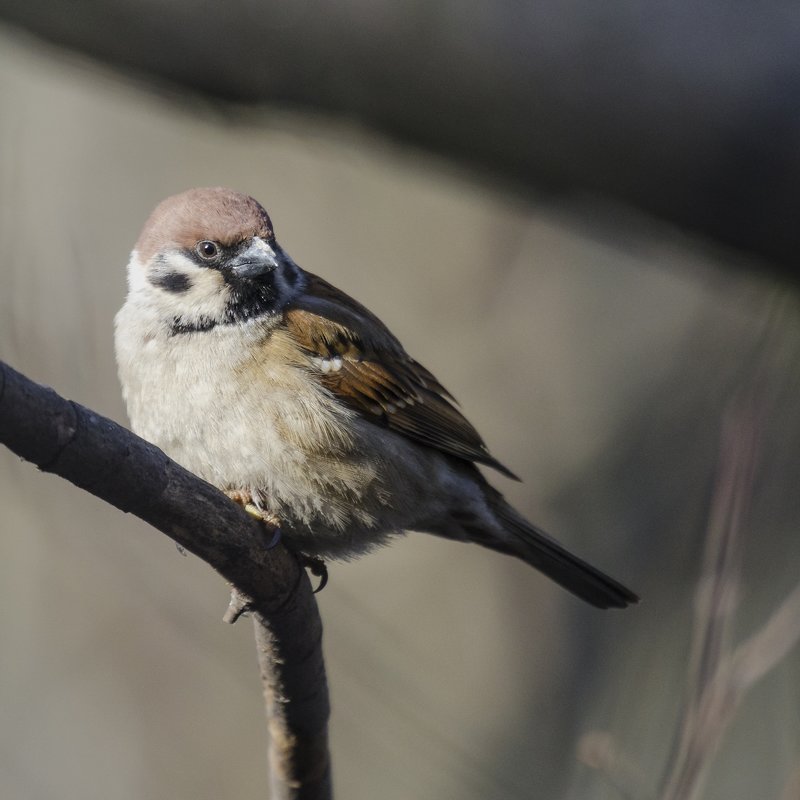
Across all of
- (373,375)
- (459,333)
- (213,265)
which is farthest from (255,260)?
(459,333)

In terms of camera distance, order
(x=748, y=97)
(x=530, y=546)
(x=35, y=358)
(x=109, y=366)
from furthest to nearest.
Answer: (x=109, y=366), (x=35, y=358), (x=530, y=546), (x=748, y=97)

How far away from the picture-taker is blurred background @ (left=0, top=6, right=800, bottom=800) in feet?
11.5

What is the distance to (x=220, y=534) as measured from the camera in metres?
2.76

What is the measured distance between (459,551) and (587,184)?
152 inches

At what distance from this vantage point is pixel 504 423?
712cm

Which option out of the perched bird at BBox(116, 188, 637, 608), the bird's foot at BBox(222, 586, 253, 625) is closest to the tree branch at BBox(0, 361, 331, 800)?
the bird's foot at BBox(222, 586, 253, 625)

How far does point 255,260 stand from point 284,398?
447 millimetres

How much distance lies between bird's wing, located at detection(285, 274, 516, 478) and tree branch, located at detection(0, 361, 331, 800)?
848 mm

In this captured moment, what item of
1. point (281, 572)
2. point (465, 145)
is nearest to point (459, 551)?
point (465, 145)

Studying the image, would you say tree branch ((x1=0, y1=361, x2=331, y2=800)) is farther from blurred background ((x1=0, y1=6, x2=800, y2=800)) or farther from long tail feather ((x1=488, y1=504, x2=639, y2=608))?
long tail feather ((x1=488, y1=504, x2=639, y2=608))

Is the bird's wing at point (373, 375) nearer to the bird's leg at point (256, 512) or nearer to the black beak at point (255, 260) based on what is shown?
the black beak at point (255, 260)

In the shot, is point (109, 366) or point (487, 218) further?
point (487, 218)

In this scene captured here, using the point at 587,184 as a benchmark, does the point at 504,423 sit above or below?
below

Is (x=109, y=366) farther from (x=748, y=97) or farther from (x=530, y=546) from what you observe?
(x=748, y=97)
